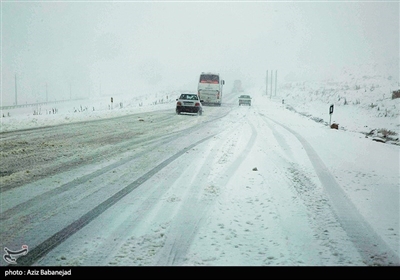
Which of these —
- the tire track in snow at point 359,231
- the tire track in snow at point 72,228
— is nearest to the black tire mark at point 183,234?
the tire track in snow at point 72,228

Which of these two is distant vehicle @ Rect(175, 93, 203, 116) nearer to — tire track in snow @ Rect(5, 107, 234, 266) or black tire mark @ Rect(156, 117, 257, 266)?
tire track in snow @ Rect(5, 107, 234, 266)

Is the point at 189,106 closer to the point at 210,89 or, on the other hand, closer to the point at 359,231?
the point at 210,89

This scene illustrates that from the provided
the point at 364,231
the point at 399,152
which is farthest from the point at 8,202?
the point at 399,152

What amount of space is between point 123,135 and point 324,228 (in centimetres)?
904

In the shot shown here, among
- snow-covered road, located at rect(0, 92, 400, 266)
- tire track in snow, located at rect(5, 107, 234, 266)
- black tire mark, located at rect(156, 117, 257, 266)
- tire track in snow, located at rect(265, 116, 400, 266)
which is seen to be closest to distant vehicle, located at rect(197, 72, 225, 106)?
snow-covered road, located at rect(0, 92, 400, 266)

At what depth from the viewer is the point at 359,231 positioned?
13.3 ft

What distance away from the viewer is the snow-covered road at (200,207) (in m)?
3.38

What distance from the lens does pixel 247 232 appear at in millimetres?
3916

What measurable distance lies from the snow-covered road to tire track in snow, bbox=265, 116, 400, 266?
0.05 feet

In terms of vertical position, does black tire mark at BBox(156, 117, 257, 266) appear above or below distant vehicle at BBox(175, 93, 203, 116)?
below

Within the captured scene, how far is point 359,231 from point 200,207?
219cm

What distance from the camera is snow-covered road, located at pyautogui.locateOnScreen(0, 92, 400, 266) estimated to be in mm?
3379

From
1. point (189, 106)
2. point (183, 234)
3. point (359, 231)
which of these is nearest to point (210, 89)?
point (189, 106)

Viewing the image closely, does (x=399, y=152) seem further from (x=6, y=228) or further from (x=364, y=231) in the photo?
(x=6, y=228)
